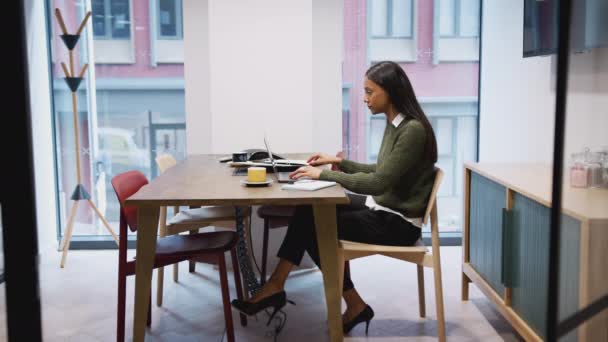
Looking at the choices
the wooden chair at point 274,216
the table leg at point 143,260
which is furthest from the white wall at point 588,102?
the table leg at point 143,260

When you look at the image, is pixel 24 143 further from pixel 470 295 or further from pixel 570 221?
pixel 470 295

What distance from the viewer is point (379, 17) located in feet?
14.4

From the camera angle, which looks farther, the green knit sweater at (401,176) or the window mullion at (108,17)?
the window mullion at (108,17)

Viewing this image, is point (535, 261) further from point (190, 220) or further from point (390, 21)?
point (390, 21)

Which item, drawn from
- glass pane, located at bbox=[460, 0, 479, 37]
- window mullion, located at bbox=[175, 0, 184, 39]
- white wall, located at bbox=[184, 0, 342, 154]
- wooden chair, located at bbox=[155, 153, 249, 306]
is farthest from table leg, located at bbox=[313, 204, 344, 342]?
glass pane, located at bbox=[460, 0, 479, 37]

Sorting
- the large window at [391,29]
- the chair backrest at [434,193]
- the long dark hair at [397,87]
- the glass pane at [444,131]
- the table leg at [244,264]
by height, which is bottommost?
the table leg at [244,264]

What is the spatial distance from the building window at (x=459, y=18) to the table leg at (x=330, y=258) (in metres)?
2.64

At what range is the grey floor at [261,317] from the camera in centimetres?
277

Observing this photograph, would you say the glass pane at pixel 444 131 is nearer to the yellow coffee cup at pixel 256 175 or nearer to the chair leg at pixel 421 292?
the chair leg at pixel 421 292

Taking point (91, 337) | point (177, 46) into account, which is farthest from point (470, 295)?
point (177, 46)

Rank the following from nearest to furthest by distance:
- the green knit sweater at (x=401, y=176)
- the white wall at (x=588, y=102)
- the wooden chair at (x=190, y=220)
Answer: the green knit sweater at (x=401, y=176), the white wall at (x=588, y=102), the wooden chair at (x=190, y=220)

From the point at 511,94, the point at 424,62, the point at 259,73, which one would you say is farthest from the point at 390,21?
the point at 259,73

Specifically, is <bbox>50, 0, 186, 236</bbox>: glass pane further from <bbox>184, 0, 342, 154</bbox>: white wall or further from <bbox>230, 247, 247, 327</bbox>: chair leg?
<bbox>230, 247, 247, 327</bbox>: chair leg

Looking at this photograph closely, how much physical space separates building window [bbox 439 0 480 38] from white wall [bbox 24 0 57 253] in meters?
2.85
